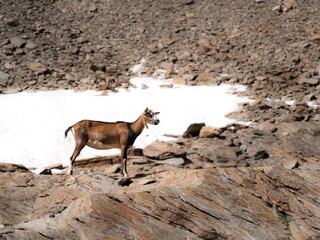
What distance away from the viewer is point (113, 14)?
41844mm

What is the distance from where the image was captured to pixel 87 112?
77.2 feet

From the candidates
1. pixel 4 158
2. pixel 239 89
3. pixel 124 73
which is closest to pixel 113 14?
pixel 124 73

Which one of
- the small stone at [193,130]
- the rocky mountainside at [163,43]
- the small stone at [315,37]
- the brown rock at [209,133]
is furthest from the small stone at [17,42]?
the small stone at [315,37]

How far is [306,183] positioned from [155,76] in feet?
75.2

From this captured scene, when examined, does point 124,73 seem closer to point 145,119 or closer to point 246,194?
point 145,119

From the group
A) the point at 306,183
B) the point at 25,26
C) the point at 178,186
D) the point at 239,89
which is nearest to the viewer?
the point at 178,186

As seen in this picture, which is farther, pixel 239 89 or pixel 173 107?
pixel 239 89

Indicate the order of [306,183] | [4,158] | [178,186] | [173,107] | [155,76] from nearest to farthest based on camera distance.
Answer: [178,186]
[306,183]
[4,158]
[173,107]
[155,76]

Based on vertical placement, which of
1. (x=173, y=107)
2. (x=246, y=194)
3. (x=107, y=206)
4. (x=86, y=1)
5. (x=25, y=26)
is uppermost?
(x=86, y=1)

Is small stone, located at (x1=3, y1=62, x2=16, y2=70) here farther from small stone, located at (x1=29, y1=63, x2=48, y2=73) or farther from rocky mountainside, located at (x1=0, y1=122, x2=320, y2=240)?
rocky mountainside, located at (x1=0, y1=122, x2=320, y2=240)

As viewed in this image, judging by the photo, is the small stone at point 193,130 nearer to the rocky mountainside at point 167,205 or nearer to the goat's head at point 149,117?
the goat's head at point 149,117

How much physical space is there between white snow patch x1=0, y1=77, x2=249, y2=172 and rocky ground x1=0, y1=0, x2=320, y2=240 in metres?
1.71

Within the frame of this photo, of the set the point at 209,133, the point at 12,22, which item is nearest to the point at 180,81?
the point at 209,133

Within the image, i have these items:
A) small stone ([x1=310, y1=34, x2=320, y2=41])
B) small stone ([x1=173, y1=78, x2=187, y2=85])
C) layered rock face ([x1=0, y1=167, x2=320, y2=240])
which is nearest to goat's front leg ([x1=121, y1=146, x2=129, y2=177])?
layered rock face ([x1=0, y1=167, x2=320, y2=240])
